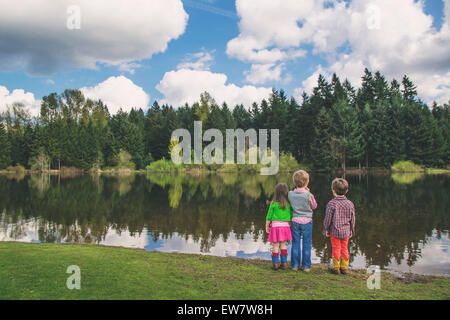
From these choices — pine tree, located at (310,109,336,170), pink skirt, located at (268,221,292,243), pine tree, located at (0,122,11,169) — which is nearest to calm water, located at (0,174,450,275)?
pink skirt, located at (268,221,292,243)

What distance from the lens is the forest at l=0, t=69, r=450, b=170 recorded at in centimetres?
6075

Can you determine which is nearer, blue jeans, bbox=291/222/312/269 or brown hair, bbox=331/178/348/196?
brown hair, bbox=331/178/348/196

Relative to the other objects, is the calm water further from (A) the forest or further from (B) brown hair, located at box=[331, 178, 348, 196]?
(A) the forest

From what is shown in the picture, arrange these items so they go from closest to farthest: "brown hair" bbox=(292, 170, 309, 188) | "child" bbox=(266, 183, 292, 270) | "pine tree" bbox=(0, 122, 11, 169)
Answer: "brown hair" bbox=(292, 170, 309, 188) < "child" bbox=(266, 183, 292, 270) < "pine tree" bbox=(0, 122, 11, 169)

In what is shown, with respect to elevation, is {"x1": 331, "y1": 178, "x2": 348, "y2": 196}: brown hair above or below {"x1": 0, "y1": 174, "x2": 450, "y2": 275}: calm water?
above

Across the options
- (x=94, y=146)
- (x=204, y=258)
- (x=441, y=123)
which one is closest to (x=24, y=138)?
(x=94, y=146)

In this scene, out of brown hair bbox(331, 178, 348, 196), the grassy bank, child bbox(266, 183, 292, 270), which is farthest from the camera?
child bbox(266, 183, 292, 270)

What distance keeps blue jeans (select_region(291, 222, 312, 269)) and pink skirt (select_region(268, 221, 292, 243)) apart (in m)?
0.17

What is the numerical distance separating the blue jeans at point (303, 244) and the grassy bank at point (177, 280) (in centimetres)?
29

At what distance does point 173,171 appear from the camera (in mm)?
70688

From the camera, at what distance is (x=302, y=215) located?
6844 mm

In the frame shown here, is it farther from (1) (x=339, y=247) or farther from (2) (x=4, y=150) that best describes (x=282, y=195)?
(2) (x=4, y=150)
